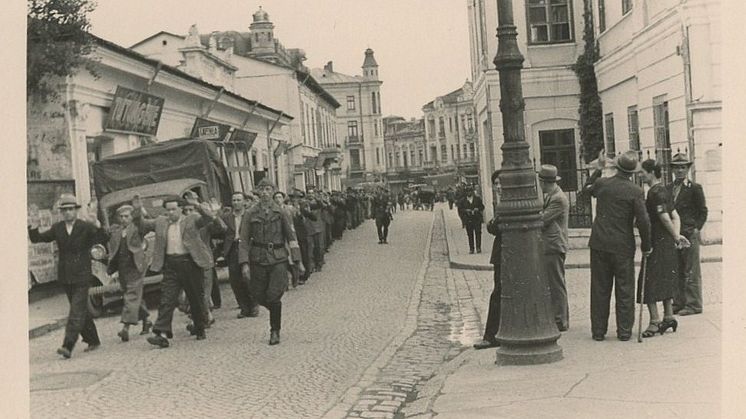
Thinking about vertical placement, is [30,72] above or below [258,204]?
above

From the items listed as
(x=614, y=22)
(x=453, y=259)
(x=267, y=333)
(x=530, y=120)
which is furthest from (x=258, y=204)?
(x=530, y=120)

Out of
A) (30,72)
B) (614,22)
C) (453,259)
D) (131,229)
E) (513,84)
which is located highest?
(614,22)

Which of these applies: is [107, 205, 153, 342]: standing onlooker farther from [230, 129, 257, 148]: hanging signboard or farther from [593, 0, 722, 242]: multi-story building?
[230, 129, 257, 148]: hanging signboard

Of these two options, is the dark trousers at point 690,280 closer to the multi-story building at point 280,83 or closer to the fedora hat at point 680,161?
the fedora hat at point 680,161

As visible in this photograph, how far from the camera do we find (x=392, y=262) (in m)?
20.5

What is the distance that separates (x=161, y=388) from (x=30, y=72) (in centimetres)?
713

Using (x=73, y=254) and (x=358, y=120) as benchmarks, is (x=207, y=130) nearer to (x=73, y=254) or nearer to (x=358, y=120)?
(x=73, y=254)

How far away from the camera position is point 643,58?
1823 centimetres

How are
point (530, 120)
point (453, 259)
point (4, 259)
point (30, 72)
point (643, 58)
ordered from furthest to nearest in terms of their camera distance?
point (530, 120)
point (453, 259)
point (643, 58)
point (30, 72)
point (4, 259)

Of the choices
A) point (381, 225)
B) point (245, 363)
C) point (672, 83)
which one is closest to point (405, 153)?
point (381, 225)

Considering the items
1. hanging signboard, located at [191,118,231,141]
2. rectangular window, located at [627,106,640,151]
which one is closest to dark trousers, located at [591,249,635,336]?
rectangular window, located at [627,106,640,151]

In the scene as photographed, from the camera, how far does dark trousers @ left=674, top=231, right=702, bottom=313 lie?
998 centimetres

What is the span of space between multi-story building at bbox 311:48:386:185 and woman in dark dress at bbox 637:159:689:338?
4024 centimetres

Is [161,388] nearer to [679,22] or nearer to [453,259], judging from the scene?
[679,22]
